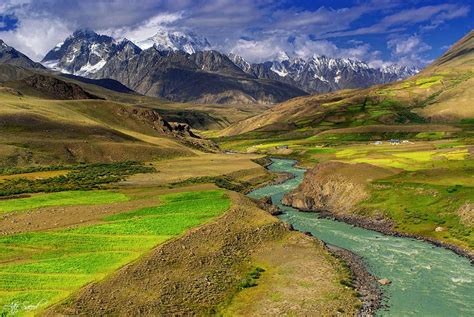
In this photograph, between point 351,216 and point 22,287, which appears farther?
point 351,216

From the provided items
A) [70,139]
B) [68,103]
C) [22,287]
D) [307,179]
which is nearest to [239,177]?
[307,179]

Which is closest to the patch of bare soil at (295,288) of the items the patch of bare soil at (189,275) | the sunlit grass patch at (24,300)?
the patch of bare soil at (189,275)

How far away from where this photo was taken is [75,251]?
49.8m

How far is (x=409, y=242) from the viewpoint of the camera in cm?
6606

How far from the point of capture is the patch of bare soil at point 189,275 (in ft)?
129

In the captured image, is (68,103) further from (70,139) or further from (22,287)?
(22,287)

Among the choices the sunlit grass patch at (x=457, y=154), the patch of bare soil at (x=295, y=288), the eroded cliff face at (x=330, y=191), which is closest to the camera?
the patch of bare soil at (x=295, y=288)

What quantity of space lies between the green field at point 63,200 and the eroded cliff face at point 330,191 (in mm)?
35602

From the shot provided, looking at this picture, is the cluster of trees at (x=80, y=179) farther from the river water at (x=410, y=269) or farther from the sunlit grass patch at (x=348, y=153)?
the sunlit grass patch at (x=348, y=153)

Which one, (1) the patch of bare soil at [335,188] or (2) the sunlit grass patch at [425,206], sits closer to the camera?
(2) the sunlit grass patch at [425,206]

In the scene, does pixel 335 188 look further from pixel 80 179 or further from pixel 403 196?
pixel 80 179

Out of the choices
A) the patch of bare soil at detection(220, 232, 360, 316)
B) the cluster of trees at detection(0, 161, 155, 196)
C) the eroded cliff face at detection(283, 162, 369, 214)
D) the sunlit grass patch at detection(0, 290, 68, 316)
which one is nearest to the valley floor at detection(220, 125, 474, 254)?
the eroded cliff face at detection(283, 162, 369, 214)

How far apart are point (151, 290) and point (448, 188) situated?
189 feet

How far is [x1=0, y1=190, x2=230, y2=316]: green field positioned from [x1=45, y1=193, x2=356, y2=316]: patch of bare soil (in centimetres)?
202
